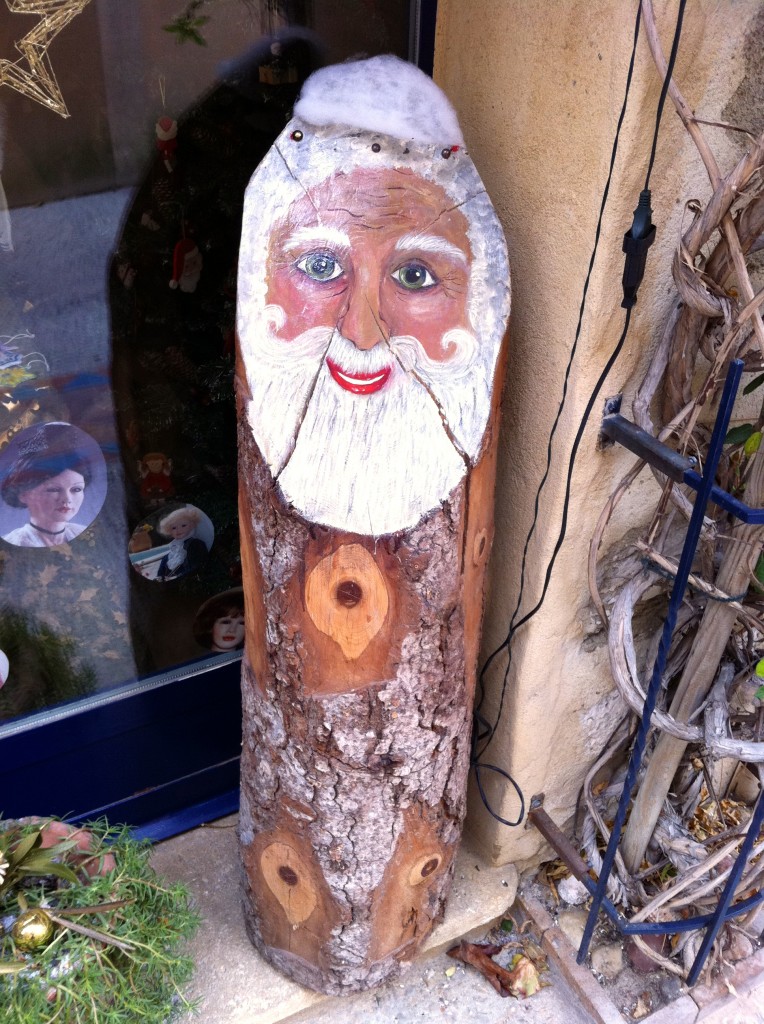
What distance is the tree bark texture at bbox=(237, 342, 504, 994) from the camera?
1417 millimetres

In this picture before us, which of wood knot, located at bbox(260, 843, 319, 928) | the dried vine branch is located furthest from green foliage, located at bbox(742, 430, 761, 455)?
wood knot, located at bbox(260, 843, 319, 928)

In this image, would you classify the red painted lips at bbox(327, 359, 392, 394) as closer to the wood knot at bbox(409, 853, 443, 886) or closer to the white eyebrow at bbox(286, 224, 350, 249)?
the white eyebrow at bbox(286, 224, 350, 249)

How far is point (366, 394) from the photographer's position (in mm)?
1367

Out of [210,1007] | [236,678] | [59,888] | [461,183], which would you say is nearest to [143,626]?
[236,678]

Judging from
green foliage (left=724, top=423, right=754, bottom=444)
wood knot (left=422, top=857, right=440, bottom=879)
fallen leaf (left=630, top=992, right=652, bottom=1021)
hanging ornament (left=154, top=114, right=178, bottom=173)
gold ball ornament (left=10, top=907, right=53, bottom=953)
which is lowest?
fallen leaf (left=630, top=992, right=652, bottom=1021)

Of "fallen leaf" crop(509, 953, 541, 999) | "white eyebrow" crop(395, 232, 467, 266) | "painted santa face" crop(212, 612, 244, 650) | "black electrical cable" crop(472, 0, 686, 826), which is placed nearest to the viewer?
"black electrical cable" crop(472, 0, 686, 826)

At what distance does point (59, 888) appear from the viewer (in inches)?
66.0

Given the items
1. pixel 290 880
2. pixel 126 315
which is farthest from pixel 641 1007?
pixel 126 315

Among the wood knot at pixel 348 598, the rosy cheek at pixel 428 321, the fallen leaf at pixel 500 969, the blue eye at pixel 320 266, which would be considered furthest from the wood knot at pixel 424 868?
the blue eye at pixel 320 266

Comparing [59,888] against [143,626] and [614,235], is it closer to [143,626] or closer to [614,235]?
[143,626]

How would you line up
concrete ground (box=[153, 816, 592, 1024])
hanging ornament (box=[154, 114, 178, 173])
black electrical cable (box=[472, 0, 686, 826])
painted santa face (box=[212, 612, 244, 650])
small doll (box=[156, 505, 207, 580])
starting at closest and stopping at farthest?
black electrical cable (box=[472, 0, 686, 826]) → hanging ornament (box=[154, 114, 178, 173]) → concrete ground (box=[153, 816, 592, 1024]) → small doll (box=[156, 505, 207, 580]) → painted santa face (box=[212, 612, 244, 650])

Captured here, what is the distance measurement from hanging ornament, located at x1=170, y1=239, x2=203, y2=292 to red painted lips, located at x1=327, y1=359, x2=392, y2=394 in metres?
0.79

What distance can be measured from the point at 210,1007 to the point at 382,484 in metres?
1.37

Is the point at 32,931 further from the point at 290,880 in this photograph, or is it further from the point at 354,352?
the point at 354,352
